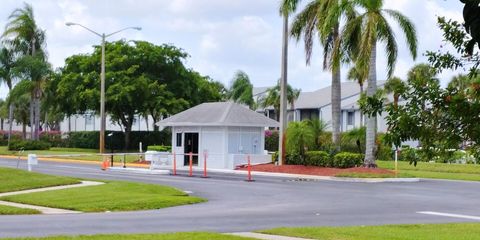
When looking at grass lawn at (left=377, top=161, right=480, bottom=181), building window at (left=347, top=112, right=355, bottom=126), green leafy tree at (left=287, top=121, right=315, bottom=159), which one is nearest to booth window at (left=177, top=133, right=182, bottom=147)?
green leafy tree at (left=287, top=121, right=315, bottom=159)

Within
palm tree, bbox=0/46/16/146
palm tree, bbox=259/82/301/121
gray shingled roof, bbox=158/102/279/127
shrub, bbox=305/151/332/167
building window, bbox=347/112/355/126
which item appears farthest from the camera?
palm tree, bbox=259/82/301/121

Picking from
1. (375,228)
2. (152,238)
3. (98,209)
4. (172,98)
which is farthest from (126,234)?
(172,98)

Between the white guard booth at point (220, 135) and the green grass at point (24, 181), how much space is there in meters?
13.3

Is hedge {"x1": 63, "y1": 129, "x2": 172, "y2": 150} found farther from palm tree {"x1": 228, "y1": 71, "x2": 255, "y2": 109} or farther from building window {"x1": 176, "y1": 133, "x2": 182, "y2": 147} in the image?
building window {"x1": 176, "y1": 133, "x2": 182, "y2": 147}

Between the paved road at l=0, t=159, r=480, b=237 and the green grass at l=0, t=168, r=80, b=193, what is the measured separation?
13.1ft

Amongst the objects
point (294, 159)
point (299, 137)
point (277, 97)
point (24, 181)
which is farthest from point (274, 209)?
point (277, 97)

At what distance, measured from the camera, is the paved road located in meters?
15.3

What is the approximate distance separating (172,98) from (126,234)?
47.7 m

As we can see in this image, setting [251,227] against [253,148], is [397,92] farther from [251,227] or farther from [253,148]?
[253,148]

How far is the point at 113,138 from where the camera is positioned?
219 feet

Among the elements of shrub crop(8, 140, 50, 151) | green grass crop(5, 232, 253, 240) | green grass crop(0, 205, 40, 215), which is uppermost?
shrub crop(8, 140, 50, 151)

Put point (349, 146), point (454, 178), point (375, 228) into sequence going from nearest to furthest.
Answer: point (375, 228) → point (454, 178) → point (349, 146)

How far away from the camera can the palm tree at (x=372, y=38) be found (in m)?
33.7

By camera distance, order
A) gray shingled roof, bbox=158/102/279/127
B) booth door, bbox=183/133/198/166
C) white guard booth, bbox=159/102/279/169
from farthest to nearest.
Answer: booth door, bbox=183/133/198/166
gray shingled roof, bbox=158/102/279/127
white guard booth, bbox=159/102/279/169
